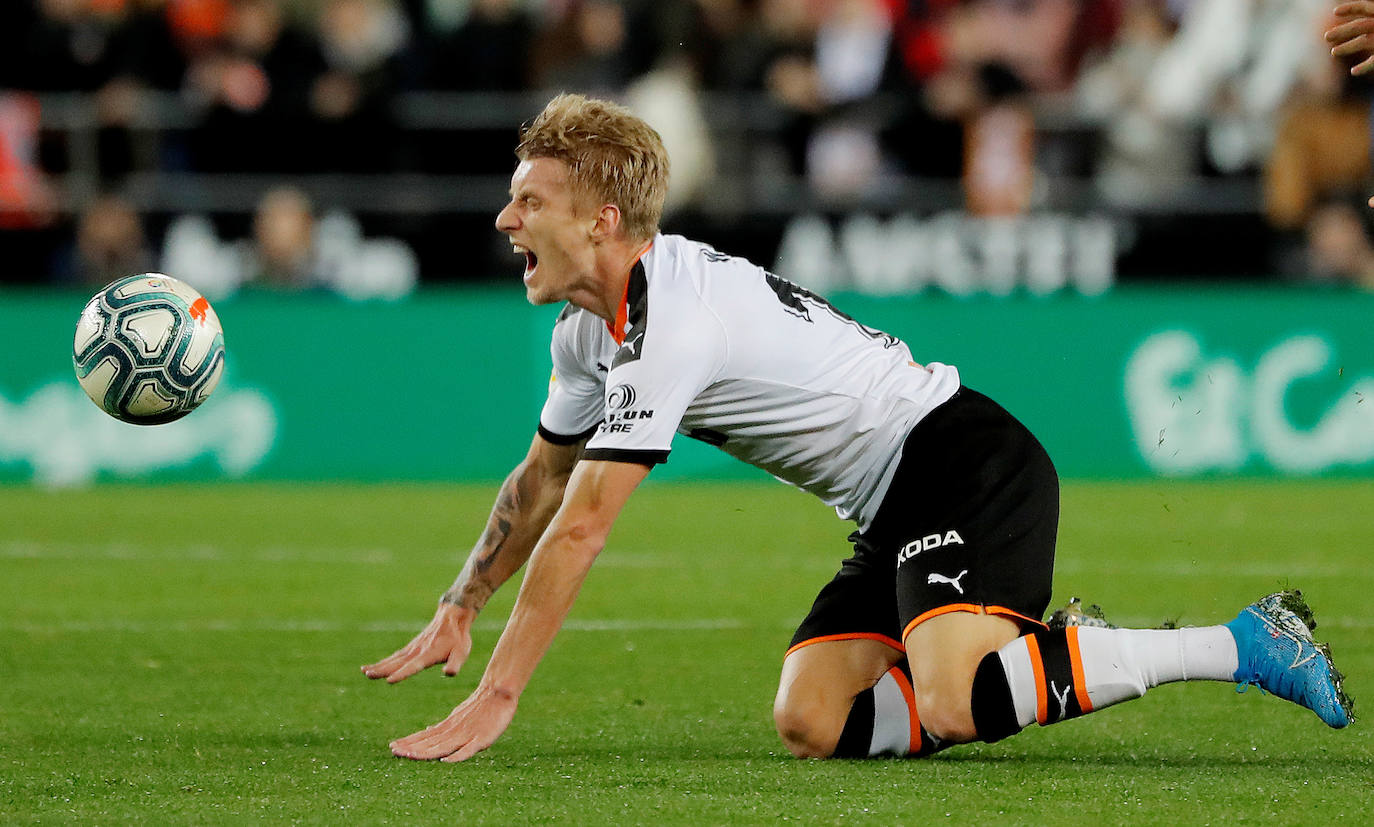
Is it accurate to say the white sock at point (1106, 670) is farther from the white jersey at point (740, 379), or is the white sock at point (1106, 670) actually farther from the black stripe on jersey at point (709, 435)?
the black stripe on jersey at point (709, 435)

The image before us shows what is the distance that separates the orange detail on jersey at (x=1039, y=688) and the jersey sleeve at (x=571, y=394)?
4.34 feet

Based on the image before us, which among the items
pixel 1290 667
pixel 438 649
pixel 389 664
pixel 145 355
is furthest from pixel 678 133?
pixel 1290 667

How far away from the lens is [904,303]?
13.4 metres

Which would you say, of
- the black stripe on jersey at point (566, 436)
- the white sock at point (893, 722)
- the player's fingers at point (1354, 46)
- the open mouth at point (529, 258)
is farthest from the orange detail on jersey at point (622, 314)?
the player's fingers at point (1354, 46)

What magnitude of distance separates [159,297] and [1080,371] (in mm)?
8566

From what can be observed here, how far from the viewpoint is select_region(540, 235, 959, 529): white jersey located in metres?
4.80

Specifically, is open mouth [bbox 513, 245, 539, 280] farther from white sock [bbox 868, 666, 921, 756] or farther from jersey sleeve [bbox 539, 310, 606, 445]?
white sock [bbox 868, 666, 921, 756]

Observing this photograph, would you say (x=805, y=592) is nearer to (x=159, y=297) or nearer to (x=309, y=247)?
(x=159, y=297)

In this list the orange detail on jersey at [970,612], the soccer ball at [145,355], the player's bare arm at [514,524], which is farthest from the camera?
the soccer ball at [145,355]

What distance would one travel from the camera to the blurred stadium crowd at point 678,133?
14.0 meters

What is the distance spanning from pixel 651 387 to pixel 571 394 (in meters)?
0.78

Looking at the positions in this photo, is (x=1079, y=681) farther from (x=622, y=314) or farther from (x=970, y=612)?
(x=622, y=314)

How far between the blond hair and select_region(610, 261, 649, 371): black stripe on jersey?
112mm

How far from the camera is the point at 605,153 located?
4.89 m
